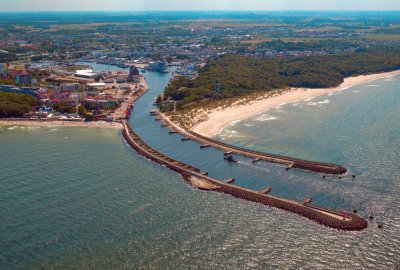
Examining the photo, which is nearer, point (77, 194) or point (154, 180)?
point (77, 194)

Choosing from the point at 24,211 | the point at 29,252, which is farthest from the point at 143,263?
the point at 24,211

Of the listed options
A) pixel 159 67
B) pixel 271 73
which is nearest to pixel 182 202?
pixel 271 73

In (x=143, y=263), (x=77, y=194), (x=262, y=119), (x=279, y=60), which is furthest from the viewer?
(x=279, y=60)

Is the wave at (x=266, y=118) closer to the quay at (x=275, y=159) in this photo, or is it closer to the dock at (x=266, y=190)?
the quay at (x=275, y=159)

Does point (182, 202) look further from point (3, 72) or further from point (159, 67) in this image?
point (159, 67)

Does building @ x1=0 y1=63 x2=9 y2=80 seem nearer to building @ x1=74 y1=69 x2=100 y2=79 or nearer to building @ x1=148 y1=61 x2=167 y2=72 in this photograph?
building @ x1=74 y1=69 x2=100 y2=79

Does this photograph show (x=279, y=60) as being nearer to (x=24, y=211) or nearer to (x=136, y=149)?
(x=136, y=149)

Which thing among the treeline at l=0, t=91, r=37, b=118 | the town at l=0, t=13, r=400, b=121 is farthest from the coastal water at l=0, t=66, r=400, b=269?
the town at l=0, t=13, r=400, b=121
